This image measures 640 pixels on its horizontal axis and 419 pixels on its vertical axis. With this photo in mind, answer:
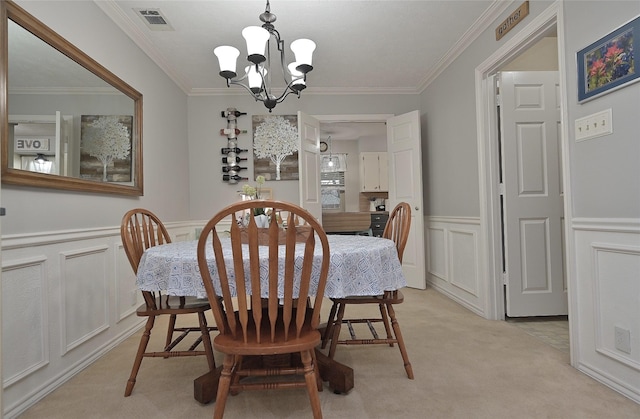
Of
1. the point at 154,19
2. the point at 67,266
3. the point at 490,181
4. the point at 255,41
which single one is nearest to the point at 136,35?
the point at 154,19

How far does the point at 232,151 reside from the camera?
3.86m

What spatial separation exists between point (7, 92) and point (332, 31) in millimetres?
2155

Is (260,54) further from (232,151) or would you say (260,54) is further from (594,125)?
(232,151)

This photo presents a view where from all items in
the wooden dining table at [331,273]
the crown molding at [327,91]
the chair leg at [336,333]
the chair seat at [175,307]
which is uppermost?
the crown molding at [327,91]

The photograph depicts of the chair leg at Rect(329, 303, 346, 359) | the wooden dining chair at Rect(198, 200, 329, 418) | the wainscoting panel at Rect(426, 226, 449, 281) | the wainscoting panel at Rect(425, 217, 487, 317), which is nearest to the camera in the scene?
the wooden dining chair at Rect(198, 200, 329, 418)

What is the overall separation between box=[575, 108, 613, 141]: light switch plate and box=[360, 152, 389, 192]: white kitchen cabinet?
5.63m

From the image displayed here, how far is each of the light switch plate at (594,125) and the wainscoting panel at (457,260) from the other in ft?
3.86

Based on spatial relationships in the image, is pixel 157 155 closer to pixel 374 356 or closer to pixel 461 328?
pixel 374 356

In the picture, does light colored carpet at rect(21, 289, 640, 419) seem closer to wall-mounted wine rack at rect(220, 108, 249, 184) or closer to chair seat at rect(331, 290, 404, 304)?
chair seat at rect(331, 290, 404, 304)

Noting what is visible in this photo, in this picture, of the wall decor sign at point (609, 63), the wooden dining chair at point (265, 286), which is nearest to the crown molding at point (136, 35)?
the wooden dining chair at point (265, 286)

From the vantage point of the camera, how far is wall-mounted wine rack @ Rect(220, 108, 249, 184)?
152 inches

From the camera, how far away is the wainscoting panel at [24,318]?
55.5 inches

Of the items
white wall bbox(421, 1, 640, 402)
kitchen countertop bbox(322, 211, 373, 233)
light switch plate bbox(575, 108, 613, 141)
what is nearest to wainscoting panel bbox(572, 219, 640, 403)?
white wall bbox(421, 1, 640, 402)

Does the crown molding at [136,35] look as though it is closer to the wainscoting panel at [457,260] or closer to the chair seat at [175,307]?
the chair seat at [175,307]
